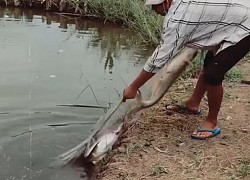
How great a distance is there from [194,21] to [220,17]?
0.21 meters

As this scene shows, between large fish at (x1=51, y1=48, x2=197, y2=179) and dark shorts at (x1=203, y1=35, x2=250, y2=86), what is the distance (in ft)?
1.54

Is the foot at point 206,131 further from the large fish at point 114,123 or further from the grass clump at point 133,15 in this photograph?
the grass clump at point 133,15

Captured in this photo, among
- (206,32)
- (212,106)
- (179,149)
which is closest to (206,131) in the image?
(212,106)

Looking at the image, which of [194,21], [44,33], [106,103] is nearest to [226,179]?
[194,21]

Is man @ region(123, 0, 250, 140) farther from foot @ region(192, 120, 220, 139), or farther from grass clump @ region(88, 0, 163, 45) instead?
grass clump @ region(88, 0, 163, 45)

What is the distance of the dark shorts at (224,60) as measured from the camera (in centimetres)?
396

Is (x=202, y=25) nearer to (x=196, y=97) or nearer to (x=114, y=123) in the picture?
(x=196, y=97)

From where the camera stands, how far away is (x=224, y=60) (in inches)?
158

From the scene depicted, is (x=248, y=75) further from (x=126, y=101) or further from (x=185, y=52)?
(x=126, y=101)

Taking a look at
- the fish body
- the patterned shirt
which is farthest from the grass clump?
the patterned shirt

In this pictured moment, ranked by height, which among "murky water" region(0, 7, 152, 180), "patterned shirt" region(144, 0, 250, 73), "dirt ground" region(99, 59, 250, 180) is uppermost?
"patterned shirt" region(144, 0, 250, 73)

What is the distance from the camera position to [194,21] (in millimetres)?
3840

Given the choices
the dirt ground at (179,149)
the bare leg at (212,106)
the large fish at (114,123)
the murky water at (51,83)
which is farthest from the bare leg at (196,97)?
the murky water at (51,83)

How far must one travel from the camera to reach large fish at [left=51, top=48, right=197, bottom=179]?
14.5 feet
